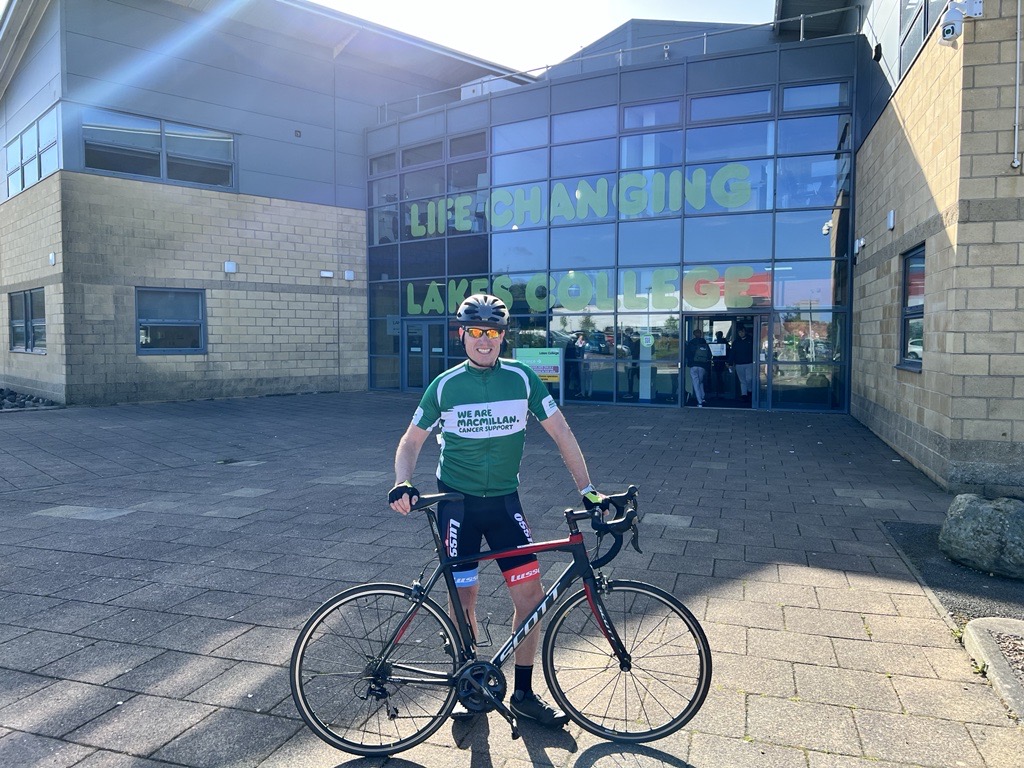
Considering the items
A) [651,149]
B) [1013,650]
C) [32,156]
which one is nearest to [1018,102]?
[1013,650]

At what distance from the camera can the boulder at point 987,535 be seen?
4754 millimetres

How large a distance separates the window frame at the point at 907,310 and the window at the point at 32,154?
17.1m

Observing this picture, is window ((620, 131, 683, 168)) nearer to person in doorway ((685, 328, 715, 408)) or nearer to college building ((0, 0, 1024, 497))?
college building ((0, 0, 1024, 497))

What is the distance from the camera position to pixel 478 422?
3150 mm

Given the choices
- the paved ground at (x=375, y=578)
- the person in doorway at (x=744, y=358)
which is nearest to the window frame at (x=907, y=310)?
the paved ground at (x=375, y=578)

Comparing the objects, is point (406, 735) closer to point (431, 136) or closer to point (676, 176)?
point (676, 176)

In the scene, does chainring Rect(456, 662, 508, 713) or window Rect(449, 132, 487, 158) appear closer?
chainring Rect(456, 662, 508, 713)

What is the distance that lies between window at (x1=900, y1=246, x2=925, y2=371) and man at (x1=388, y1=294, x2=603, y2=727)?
7362 millimetres

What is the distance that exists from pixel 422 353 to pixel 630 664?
1660 cm

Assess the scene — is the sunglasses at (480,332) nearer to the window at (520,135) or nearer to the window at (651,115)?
the window at (651,115)

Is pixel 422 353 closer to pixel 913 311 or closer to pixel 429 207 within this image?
pixel 429 207

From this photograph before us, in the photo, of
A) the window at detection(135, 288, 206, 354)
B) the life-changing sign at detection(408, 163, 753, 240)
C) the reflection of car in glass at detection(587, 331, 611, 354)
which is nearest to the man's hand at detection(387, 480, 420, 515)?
the reflection of car in glass at detection(587, 331, 611, 354)

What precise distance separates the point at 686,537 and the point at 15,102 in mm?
20834

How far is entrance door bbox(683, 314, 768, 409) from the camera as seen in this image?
14.7 metres
